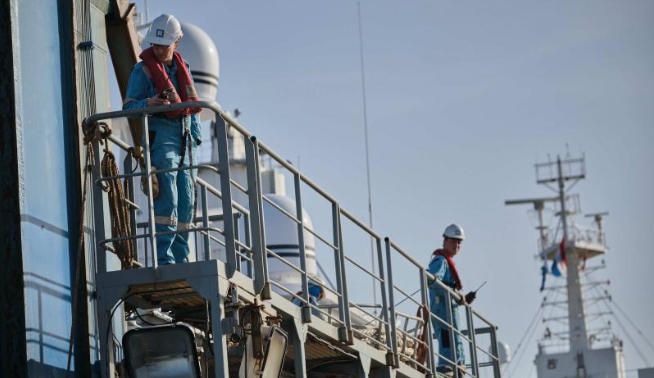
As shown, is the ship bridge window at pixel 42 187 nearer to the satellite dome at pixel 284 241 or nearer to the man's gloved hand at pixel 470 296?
the man's gloved hand at pixel 470 296

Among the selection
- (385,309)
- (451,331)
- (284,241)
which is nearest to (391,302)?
(385,309)

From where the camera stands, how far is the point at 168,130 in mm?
11781

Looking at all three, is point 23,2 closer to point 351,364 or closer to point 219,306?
point 219,306

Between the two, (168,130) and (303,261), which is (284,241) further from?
(168,130)

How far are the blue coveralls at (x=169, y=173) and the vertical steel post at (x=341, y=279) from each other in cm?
197

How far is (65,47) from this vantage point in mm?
12367

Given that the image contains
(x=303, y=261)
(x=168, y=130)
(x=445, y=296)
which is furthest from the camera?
(x=445, y=296)

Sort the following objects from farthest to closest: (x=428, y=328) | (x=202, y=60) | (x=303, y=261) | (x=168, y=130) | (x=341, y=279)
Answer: (x=202, y=60), (x=428, y=328), (x=341, y=279), (x=303, y=261), (x=168, y=130)

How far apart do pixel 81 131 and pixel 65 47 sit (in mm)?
718

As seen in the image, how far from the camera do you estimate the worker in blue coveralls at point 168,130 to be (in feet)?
38.1

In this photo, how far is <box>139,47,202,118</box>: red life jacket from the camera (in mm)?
11695

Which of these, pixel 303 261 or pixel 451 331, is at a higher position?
pixel 451 331

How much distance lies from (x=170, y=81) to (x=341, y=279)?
106 inches

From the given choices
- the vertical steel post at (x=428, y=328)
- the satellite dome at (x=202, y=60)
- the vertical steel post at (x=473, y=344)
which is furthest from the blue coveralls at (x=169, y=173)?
the satellite dome at (x=202, y=60)
